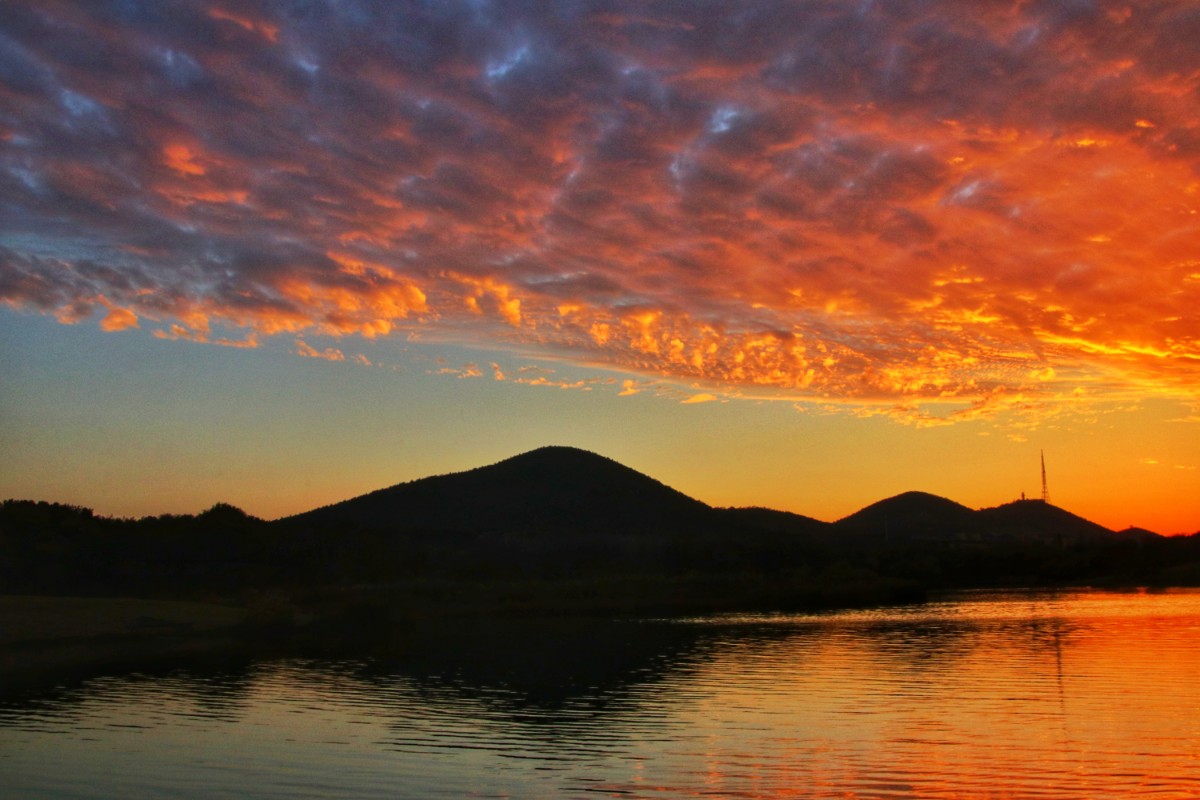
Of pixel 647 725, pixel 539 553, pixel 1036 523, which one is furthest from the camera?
pixel 1036 523

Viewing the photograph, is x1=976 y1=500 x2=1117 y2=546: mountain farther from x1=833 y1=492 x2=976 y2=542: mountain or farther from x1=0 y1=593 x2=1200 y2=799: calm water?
x1=0 y1=593 x2=1200 y2=799: calm water

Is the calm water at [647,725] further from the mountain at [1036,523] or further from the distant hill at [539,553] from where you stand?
the mountain at [1036,523]

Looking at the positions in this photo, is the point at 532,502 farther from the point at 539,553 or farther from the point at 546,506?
the point at 539,553

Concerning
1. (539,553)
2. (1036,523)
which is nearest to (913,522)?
(1036,523)

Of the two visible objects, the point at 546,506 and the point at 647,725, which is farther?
the point at 546,506

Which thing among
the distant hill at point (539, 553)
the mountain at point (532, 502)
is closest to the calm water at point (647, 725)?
the distant hill at point (539, 553)

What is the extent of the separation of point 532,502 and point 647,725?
105 meters

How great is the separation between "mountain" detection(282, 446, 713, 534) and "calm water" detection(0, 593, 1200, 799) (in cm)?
8070

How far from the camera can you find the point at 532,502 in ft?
415

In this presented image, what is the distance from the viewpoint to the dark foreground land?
5059 cm

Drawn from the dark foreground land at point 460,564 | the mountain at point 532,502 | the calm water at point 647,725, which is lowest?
the calm water at point 647,725

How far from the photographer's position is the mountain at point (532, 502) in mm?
118625

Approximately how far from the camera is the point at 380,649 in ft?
135

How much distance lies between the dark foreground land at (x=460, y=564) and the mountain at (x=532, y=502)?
0.31 metres
